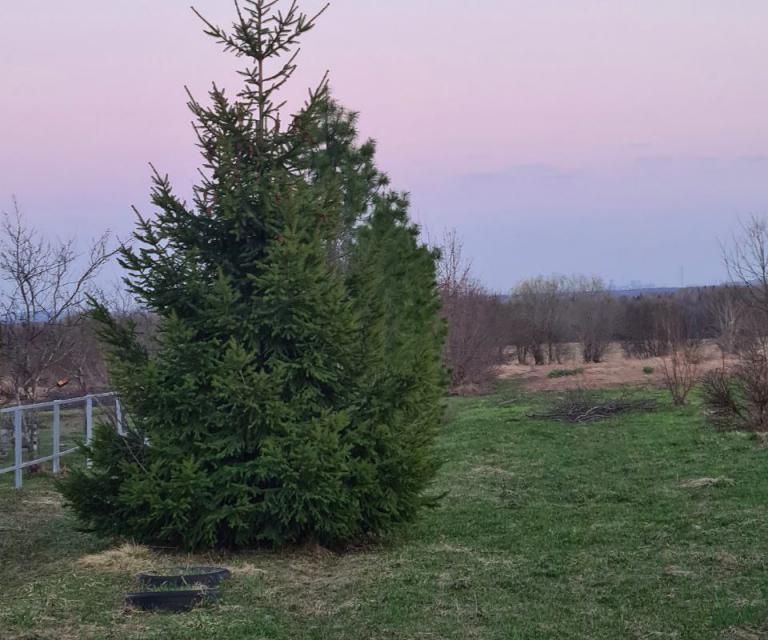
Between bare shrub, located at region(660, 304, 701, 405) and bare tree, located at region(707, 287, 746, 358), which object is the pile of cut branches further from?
bare tree, located at region(707, 287, 746, 358)

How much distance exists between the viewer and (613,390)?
31266 mm

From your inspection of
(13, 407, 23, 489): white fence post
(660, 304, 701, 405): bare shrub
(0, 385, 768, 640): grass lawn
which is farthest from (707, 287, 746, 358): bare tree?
(13, 407, 23, 489): white fence post

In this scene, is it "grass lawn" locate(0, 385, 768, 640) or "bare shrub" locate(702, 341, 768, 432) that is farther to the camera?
"bare shrub" locate(702, 341, 768, 432)

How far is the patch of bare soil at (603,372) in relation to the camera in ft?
112

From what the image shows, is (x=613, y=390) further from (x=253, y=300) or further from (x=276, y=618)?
(x=276, y=618)

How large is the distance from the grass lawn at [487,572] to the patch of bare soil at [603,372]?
18568mm

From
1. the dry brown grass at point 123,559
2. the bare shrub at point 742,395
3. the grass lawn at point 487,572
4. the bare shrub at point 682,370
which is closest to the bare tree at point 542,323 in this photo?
the bare shrub at point 682,370

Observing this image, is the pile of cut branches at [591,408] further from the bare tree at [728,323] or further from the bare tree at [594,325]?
the bare tree at [594,325]

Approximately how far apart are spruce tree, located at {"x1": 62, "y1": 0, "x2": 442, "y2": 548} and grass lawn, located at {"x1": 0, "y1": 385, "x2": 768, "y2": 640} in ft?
1.53

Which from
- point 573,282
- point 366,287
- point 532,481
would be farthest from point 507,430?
point 573,282

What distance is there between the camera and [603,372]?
3988 cm

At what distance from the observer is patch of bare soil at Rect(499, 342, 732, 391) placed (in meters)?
34.3

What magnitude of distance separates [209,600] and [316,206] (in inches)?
155

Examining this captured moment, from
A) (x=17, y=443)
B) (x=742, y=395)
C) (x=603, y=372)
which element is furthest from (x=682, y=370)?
(x=17, y=443)
